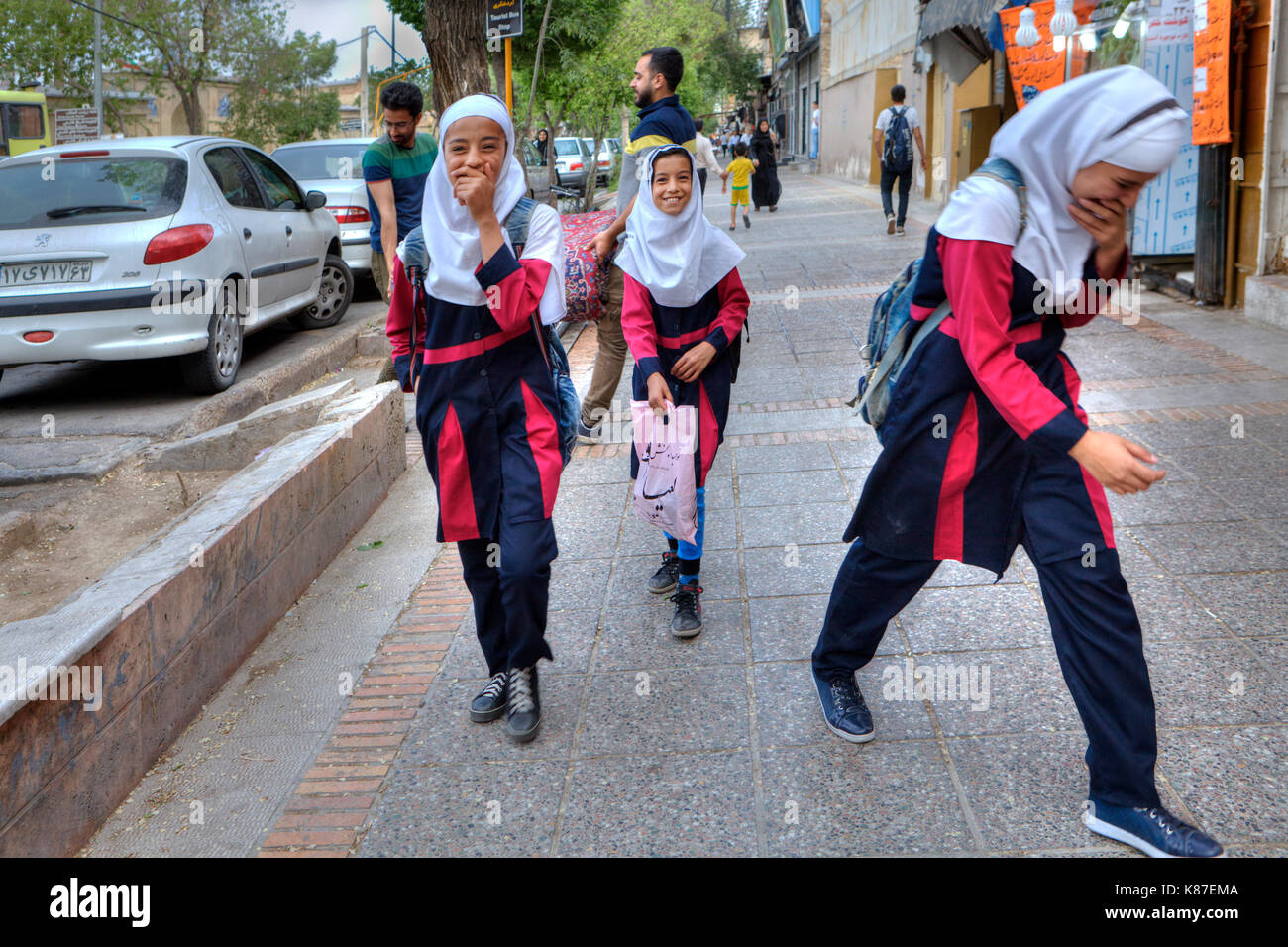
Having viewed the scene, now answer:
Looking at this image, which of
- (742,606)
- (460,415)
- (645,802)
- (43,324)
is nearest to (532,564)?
(460,415)

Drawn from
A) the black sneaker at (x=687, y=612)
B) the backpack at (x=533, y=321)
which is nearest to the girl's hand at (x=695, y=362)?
the backpack at (x=533, y=321)

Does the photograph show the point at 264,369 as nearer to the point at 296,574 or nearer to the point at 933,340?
the point at 296,574

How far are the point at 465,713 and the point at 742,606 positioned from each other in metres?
1.13

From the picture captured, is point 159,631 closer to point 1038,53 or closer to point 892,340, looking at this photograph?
point 892,340

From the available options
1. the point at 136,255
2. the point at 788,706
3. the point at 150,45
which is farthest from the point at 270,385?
the point at 150,45

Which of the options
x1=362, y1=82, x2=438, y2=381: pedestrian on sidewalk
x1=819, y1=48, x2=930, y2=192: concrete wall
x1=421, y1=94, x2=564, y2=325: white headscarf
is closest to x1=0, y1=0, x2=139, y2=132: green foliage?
x1=819, y1=48, x2=930, y2=192: concrete wall

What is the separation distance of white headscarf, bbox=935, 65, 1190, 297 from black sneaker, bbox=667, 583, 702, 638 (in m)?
1.79

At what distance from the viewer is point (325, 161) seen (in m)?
12.1

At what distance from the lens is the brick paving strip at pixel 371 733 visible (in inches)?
115

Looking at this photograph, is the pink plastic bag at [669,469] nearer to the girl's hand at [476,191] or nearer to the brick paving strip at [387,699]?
the brick paving strip at [387,699]

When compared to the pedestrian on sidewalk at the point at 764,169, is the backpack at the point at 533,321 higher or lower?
lower

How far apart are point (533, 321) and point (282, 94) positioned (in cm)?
4071

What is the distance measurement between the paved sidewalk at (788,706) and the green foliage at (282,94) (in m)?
36.0

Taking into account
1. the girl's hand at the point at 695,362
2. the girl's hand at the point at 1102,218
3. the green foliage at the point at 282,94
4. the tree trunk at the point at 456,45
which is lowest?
the girl's hand at the point at 695,362
